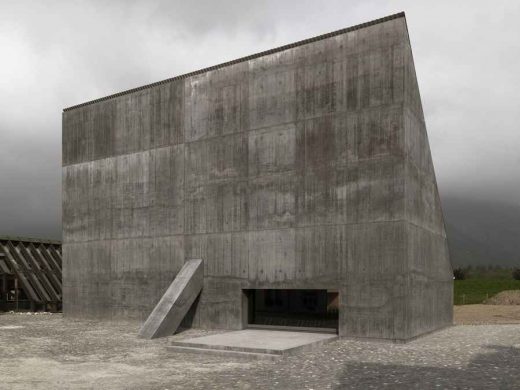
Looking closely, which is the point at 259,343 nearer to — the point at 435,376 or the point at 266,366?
the point at 266,366

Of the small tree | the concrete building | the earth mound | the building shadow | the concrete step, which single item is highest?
the concrete building

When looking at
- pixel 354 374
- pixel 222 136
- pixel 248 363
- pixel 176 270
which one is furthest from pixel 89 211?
pixel 354 374

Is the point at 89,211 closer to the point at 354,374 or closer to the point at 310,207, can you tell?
the point at 310,207

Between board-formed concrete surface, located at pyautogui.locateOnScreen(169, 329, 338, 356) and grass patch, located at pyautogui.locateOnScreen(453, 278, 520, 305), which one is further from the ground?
board-formed concrete surface, located at pyautogui.locateOnScreen(169, 329, 338, 356)

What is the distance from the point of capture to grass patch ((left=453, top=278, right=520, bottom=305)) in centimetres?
4657

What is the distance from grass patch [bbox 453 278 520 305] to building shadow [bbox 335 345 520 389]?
3581 cm

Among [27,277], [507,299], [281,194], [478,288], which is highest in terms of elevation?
[281,194]

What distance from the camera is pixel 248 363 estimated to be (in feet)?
41.1

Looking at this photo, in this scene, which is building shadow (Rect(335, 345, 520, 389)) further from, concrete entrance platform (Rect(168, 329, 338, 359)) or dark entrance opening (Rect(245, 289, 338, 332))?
dark entrance opening (Rect(245, 289, 338, 332))

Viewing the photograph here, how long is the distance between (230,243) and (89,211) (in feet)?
27.8

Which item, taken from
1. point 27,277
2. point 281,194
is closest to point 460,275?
point 27,277

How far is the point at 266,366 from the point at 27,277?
22.9 metres

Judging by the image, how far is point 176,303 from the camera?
17.9 meters

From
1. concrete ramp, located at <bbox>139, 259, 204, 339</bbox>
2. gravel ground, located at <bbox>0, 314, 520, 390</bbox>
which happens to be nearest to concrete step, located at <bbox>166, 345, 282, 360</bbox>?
gravel ground, located at <bbox>0, 314, 520, 390</bbox>
